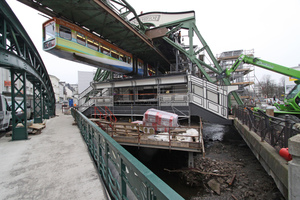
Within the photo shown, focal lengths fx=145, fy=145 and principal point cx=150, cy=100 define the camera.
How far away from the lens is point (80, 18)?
12172 mm

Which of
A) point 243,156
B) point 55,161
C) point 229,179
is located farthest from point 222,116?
point 55,161

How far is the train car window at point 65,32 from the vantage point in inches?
413

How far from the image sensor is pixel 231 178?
261 inches

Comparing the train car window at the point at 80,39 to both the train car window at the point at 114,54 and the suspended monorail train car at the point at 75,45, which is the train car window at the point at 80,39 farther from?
the train car window at the point at 114,54

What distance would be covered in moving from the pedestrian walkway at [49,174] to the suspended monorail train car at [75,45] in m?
7.55

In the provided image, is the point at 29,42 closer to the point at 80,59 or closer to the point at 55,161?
the point at 80,59

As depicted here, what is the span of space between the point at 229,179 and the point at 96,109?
14.4 metres

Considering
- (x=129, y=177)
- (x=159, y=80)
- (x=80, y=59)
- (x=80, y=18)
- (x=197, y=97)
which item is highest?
(x=80, y=18)

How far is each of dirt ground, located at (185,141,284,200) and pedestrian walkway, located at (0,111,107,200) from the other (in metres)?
4.66

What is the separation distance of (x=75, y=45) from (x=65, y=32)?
1085mm

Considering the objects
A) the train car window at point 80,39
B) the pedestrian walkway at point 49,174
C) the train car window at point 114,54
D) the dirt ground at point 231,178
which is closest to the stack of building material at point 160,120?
the dirt ground at point 231,178

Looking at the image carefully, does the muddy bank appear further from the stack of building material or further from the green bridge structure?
the stack of building material

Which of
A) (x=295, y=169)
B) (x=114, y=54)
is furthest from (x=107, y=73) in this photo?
(x=295, y=169)

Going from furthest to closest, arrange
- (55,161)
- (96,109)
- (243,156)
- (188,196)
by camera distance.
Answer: (96,109)
(243,156)
(188,196)
(55,161)
